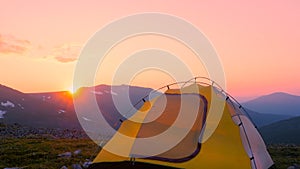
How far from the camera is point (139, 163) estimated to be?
12.6 metres

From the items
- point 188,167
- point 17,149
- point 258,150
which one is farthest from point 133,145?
point 17,149

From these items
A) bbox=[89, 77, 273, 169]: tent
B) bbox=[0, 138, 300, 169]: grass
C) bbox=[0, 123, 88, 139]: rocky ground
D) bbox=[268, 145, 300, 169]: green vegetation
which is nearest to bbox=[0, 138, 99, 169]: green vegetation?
bbox=[0, 138, 300, 169]: grass

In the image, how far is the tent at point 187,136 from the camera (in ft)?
40.9

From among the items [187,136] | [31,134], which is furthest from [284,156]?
[31,134]

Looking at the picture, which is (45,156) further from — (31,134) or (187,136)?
(31,134)

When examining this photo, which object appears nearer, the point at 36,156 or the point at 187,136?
the point at 187,136

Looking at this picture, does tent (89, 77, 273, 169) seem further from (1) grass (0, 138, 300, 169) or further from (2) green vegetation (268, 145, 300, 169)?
(2) green vegetation (268, 145, 300, 169)

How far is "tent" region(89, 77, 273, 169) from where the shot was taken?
12.5 meters

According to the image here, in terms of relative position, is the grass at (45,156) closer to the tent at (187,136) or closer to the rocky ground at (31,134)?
the tent at (187,136)

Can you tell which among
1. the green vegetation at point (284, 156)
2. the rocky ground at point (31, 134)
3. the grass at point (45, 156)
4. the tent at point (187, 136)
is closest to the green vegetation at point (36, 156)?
the grass at point (45, 156)

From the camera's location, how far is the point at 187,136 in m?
12.9

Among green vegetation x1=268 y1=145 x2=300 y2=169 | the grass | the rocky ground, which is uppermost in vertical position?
the rocky ground

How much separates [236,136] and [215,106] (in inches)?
51.1

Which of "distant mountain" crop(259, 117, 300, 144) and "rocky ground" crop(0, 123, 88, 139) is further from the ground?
"rocky ground" crop(0, 123, 88, 139)
